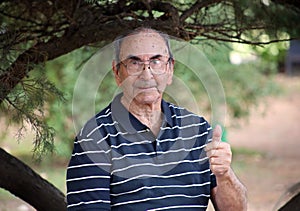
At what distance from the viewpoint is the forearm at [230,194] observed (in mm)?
2826

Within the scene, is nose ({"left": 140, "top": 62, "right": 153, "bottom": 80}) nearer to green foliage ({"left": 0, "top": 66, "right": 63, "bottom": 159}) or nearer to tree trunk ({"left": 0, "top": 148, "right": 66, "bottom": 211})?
green foliage ({"left": 0, "top": 66, "right": 63, "bottom": 159})

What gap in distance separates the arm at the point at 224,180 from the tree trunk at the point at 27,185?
983 millimetres

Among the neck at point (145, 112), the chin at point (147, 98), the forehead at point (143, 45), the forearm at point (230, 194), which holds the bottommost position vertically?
the forearm at point (230, 194)

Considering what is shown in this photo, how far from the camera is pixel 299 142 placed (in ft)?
44.8

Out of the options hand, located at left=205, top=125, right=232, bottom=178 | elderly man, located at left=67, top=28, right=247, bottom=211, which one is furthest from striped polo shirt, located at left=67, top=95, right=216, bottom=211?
hand, located at left=205, top=125, right=232, bottom=178

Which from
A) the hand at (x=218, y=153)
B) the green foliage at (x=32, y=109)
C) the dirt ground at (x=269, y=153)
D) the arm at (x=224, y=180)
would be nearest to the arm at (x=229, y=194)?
the arm at (x=224, y=180)

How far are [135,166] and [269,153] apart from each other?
1013cm

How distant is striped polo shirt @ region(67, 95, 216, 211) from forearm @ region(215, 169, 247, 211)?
0.04 metres

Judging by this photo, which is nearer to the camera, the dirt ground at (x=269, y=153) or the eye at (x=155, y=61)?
the eye at (x=155, y=61)

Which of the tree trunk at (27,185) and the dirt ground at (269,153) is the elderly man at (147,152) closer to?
the tree trunk at (27,185)

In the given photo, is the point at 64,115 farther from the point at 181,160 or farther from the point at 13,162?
the point at 181,160

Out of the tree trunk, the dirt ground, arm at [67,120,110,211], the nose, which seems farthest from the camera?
the dirt ground

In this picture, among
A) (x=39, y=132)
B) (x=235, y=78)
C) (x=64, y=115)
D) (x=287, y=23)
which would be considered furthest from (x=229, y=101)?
(x=39, y=132)

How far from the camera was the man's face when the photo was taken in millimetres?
2795
